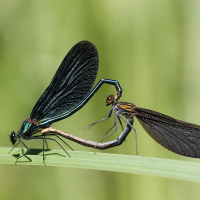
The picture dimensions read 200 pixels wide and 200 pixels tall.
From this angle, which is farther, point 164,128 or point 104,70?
point 104,70

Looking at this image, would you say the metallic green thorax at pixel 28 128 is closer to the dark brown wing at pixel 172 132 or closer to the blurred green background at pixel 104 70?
the blurred green background at pixel 104 70

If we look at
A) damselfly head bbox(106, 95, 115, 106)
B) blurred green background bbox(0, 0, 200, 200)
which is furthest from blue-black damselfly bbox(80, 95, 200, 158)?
blurred green background bbox(0, 0, 200, 200)

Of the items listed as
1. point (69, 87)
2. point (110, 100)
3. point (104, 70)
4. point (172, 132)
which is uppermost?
point (104, 70)

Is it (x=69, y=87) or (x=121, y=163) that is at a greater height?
(x=69, y=87)

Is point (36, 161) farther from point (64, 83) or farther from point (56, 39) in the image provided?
point (56, 39)

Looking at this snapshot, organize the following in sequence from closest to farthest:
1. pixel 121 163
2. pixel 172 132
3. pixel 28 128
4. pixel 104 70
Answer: pixel 121 163 < pixel 28 128 < pixel 172 132 < pixel 104 70

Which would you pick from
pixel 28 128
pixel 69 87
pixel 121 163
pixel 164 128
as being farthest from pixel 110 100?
pixel 121 163

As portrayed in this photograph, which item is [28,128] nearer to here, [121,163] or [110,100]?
[110,100]

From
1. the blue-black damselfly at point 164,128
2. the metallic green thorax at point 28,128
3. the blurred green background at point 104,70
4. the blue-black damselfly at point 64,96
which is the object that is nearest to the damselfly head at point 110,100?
the blue-black damselfly at point 164,128
